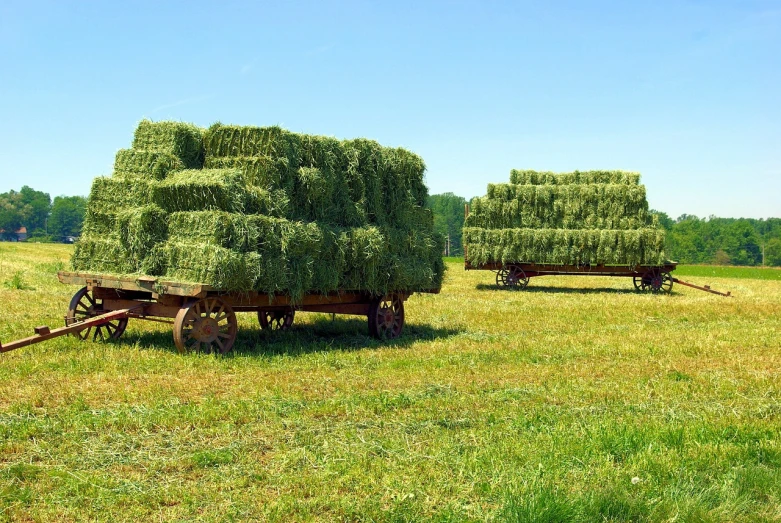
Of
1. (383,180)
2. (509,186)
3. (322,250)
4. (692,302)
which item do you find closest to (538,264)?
(509,186)

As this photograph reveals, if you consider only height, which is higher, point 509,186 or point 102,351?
point 509,186

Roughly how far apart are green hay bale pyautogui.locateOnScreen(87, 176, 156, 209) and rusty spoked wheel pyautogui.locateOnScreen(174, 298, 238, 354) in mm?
2248

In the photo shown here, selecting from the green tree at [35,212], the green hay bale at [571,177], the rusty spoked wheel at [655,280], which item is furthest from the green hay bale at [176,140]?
the green tree at [35,212]

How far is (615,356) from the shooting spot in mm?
11727

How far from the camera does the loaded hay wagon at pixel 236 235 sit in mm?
10703

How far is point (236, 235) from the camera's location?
10.8m

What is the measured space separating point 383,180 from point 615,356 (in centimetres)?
531

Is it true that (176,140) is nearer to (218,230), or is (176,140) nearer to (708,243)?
(218,230)

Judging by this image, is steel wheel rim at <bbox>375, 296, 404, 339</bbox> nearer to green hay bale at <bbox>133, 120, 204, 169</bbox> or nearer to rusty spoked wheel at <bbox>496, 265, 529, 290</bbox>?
green hay bale at <bbox>133, 120, 204, 169</bbox>

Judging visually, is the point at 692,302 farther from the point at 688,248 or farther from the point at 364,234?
the point at 688,248

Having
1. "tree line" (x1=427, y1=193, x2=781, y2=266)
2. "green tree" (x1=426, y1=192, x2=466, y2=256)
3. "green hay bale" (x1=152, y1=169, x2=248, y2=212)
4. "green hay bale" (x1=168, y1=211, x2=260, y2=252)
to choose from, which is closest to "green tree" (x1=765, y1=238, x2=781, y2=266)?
"tree line" (x1=427, y1=193, x2=781, y2=266)

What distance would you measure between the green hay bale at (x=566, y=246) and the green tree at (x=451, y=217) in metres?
93.9

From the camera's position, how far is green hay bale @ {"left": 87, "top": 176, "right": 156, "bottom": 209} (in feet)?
39.1

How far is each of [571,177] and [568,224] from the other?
93.7 inches
